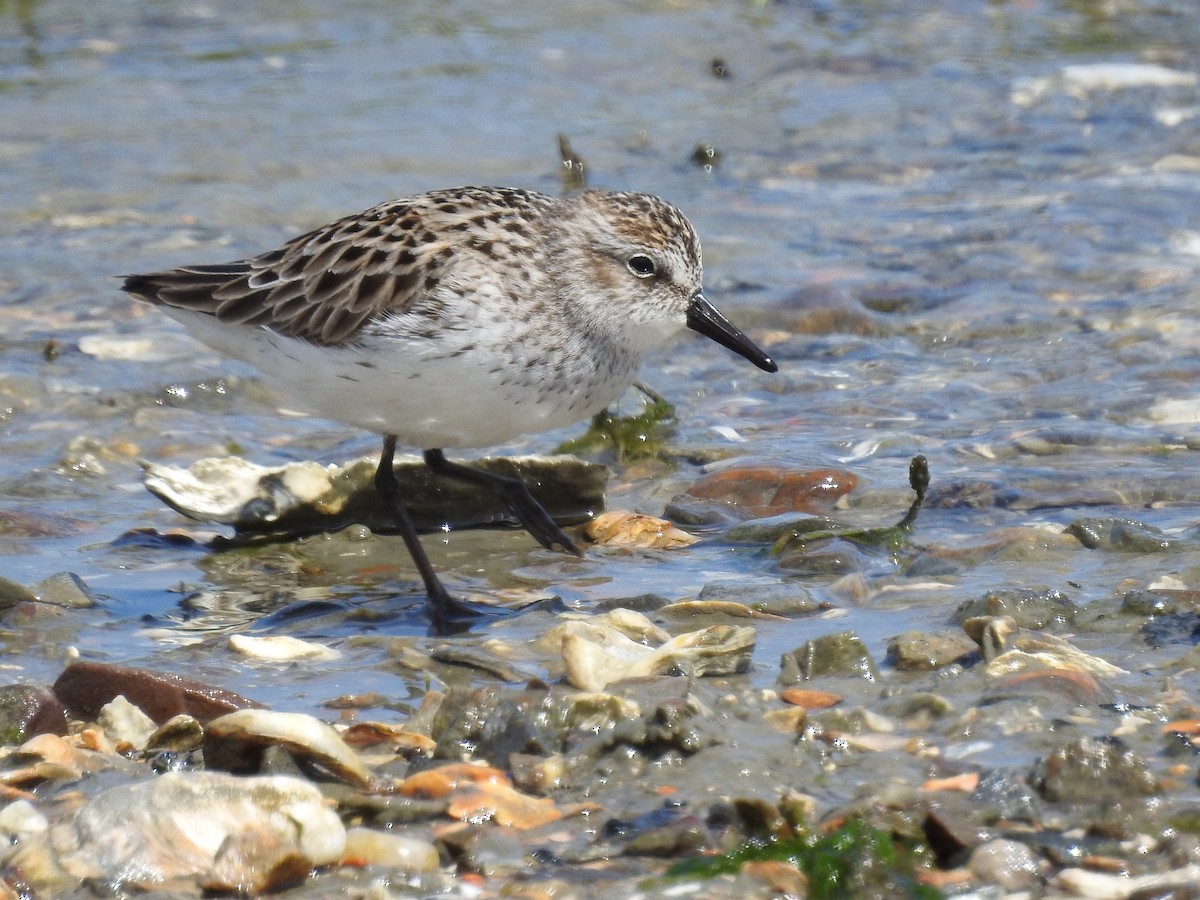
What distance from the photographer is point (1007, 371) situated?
825 cm

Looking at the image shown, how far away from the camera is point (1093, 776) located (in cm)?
372

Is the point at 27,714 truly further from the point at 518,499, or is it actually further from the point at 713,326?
the point at 713,326

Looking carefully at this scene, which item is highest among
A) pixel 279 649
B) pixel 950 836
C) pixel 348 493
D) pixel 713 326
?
pixel 713 326

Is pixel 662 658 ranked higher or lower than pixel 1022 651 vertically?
lower

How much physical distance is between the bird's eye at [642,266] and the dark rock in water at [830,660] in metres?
2.14

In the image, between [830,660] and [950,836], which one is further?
[830,660]

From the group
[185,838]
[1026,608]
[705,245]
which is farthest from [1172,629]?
[705,245]

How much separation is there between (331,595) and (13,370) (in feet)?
10.4

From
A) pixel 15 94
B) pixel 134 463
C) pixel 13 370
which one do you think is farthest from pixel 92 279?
pixel 15 94

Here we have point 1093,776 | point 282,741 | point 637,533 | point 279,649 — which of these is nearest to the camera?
point 1093,776

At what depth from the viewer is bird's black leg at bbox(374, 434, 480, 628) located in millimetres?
5723

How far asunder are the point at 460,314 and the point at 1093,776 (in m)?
2.92

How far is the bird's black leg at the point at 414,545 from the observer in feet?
18.8

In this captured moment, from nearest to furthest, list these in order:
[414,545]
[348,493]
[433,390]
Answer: [433,390] < [414,545] < [348,493]
